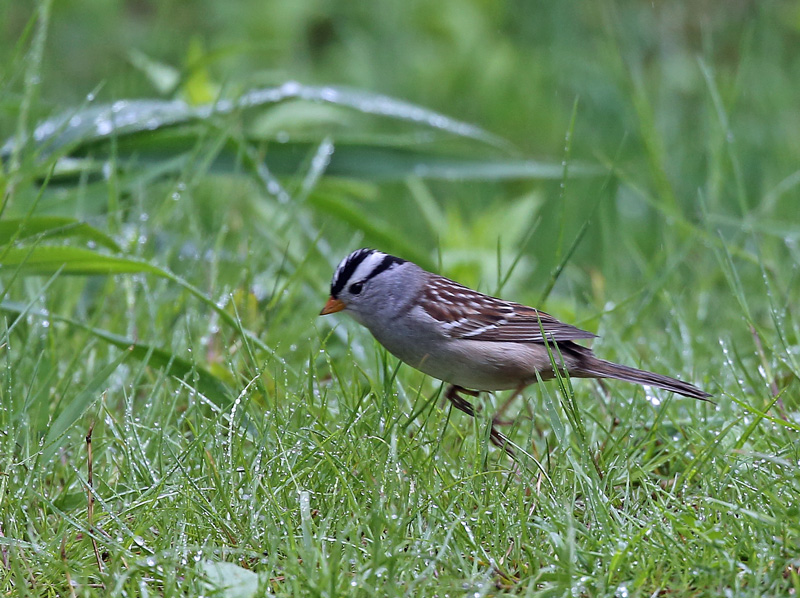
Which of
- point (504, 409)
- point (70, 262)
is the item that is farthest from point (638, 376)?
point (70, 262)

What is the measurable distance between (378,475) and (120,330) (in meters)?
1.55

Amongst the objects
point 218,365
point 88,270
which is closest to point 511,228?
point 218,365

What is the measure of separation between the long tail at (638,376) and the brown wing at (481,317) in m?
0.15

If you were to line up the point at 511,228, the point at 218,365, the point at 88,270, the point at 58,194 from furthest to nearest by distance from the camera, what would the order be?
the point at 511,228, the point at 58,194, the point at 218,365, the point at 88,270

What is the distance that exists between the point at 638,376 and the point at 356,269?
1.06 m

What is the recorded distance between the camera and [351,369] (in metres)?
3.32

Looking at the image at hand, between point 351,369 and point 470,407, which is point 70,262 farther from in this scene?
point 470,407

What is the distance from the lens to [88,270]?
10.4 feet

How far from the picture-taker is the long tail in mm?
2713

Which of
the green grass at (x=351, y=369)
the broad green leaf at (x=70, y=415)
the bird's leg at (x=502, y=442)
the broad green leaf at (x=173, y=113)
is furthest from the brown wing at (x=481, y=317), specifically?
the broad green leaf at (x=173, y=113)

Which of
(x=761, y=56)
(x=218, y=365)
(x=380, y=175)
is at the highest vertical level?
(x=761, y=56)

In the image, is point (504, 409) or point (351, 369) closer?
point (504, 409)

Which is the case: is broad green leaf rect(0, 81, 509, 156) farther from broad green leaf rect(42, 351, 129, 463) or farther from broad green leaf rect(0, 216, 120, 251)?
broad green leaf rect(42, 351, 129, 463)

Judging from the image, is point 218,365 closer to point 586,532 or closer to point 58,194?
point 58,194
